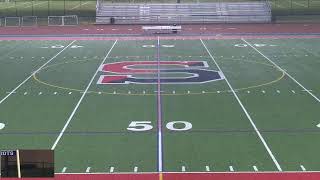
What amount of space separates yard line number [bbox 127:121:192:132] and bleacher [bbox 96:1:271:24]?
30.4 m

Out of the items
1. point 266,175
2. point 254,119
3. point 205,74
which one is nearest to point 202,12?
point 205,74

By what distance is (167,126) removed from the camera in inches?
517

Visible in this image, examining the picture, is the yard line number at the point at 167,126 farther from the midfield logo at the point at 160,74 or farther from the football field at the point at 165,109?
the midfield logo at the point at 160,74

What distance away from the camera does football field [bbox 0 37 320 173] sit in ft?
35.3

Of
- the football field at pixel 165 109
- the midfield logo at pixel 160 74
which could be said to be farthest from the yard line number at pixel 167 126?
the midfield logo at pixel 160 74

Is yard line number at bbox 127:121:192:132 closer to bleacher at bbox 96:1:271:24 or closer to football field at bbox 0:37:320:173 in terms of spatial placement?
football field at bbox 0:37:320:173

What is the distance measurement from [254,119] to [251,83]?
4.87 meters

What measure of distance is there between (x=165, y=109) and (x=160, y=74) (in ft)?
18.2

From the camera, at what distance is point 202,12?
46594 mm

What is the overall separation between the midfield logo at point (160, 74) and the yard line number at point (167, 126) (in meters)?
5.42

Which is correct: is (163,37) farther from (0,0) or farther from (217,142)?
(0,0)

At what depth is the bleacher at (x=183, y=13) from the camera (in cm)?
4447

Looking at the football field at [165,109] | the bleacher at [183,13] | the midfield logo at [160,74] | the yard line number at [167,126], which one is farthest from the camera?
the bleacher at [183,13]

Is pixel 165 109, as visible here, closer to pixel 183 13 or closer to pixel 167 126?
pixel 167 126
